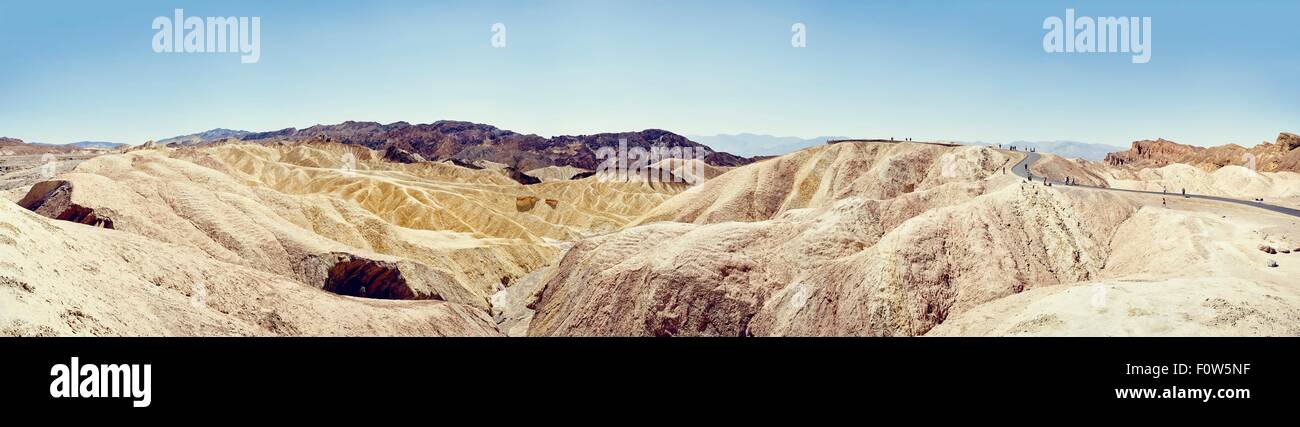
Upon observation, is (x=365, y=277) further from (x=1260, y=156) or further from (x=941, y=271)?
(x=1260, y=156)

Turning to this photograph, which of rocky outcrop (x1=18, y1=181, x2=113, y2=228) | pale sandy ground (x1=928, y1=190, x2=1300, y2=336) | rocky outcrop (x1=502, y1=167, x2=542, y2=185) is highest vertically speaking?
rocky outcrop (x1=502, y1=167, x2=542, y2=185)

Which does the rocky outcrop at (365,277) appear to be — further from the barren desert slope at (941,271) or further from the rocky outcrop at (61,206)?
the rocky outcrop at (61,206)

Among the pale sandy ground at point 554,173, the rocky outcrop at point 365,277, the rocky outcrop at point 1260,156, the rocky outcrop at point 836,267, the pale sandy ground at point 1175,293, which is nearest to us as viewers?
the pale sandy ground at point 1175,293

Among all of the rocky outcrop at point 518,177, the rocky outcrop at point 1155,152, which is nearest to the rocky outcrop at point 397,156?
the rocky outcrop at point 518,177

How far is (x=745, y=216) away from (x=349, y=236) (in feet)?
106

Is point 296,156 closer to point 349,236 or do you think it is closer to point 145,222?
point 349,236

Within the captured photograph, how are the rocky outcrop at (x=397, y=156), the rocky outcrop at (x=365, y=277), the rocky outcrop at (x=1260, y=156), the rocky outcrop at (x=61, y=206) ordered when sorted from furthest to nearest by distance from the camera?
the rocky outcrop at (x=397, y=156)
the rocky outcrop at (x=1260, y=156)
the rocky outcrop at (x=365, y=277)
the rocky outcrop at (x=61, y=206)

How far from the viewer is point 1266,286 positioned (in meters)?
15.4

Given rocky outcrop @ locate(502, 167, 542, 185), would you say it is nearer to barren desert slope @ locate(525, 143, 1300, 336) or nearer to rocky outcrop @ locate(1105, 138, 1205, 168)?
barren desert slope @ locate(525, 143, 1300, 336)

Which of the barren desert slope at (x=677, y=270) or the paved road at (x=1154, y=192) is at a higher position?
the paved road at (x=1154, y=192)

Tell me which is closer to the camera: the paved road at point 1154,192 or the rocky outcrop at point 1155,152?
the paved road at point 1154,192

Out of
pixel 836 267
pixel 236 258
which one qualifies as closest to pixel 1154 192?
pixel 836 267

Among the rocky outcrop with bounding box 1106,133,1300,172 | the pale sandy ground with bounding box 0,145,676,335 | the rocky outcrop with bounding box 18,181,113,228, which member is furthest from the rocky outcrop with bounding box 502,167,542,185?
the rocky outcrop with bounding box 1106,133,1300,172
